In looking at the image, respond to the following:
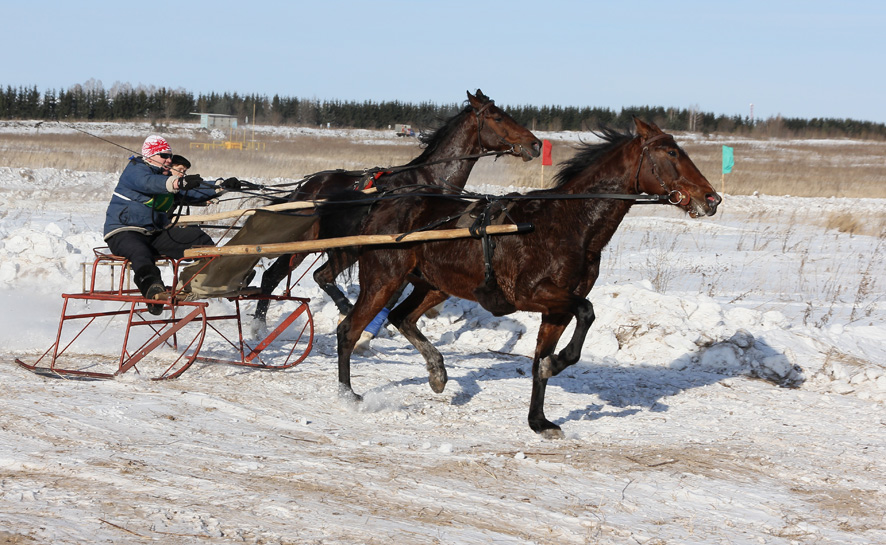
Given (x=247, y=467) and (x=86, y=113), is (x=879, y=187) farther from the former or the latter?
(x=86, y=113)

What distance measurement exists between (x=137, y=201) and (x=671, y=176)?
458 centimetres

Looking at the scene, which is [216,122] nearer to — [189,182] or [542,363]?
[189,182]

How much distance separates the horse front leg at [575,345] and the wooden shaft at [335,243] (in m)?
0.73

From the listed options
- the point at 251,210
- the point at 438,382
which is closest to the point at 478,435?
the point at 438,382

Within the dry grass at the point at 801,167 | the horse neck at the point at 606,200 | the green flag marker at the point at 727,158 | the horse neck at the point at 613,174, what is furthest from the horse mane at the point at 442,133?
the dry grass at the point at 801,167

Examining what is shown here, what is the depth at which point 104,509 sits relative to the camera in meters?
4.39

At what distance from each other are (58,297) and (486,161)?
2014cm

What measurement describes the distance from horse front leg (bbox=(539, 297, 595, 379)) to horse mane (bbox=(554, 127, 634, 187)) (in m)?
1.07

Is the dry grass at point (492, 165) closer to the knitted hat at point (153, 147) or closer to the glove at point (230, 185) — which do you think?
the glove at point (230, 185)

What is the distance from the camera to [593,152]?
692 cm

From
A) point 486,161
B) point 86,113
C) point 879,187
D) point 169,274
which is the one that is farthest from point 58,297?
point 86,113

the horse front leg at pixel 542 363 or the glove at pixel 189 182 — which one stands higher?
the glove at pixel 189 182

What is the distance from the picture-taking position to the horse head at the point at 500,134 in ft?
31.7

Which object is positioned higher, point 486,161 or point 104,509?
point 486,161
